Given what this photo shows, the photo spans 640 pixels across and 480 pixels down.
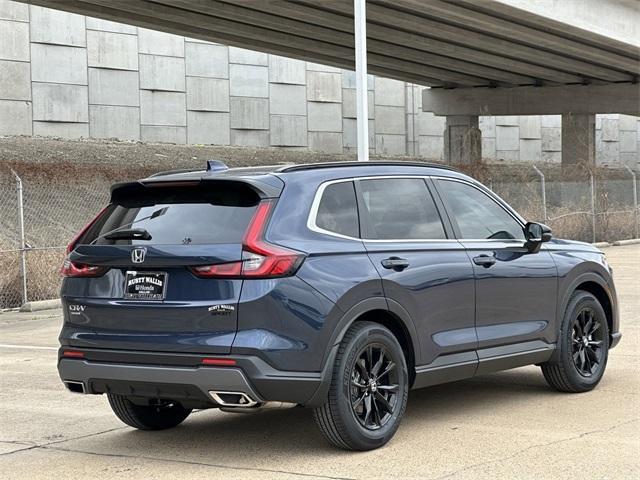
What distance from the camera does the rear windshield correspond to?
703 centimetres

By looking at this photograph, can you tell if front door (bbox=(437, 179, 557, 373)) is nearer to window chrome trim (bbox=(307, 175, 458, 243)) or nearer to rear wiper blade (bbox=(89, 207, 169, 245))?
window chrome trim (bbox=(307, 175, 458, 243))

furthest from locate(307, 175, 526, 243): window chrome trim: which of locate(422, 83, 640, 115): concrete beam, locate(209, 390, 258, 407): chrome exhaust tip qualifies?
locate(422, 83, 640, 115): concrete beam

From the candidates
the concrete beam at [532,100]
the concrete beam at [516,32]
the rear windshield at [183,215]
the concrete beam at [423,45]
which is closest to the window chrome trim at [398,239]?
the rear windshield at [183,215]

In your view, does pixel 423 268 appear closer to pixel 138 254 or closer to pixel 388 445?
pixel 388 445

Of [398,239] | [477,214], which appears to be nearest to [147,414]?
[398,239]

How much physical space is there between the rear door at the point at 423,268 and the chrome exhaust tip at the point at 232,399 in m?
1.15

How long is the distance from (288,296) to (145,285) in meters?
0.90

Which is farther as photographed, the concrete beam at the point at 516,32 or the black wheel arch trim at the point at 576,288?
the concrete beam at the point at 516,32

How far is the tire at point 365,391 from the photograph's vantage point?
275 inches

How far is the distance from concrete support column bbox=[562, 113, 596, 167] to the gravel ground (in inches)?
1829

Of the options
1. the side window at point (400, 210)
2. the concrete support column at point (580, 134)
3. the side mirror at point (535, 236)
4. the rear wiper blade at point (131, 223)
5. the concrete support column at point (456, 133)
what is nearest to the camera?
the rear wiper blade at point (131, 223)

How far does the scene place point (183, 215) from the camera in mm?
7219

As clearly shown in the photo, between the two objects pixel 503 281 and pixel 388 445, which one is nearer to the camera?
pixel 388 445

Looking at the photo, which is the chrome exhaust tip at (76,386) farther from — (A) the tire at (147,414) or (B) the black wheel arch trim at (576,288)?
(B) the black wheel arch trim at (576,288)
